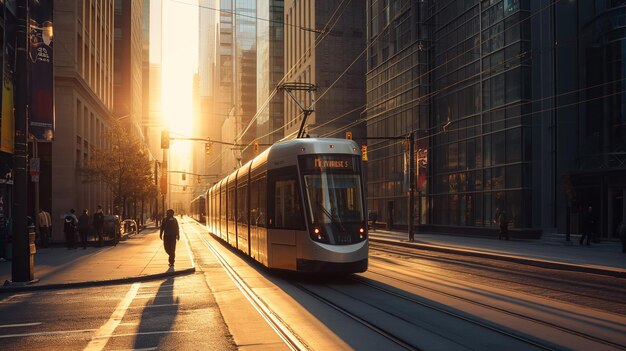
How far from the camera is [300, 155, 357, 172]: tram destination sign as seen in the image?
13.6 m

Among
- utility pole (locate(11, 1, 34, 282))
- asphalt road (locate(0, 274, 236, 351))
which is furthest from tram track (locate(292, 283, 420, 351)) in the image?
utility pole (locate(11, 1, 34, 282))

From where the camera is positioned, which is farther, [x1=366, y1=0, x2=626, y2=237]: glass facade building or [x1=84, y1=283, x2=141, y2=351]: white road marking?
[x1=366, y1=0, x2=626, y2=237]: glass facade building

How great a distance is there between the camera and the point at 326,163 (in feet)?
44.8

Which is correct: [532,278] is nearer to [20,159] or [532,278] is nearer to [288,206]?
[288,206]

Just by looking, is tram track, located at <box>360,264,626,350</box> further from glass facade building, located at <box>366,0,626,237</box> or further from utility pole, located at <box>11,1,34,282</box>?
glass facade building, located at <box>366,0,626,237</box>

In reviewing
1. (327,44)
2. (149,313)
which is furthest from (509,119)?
(327,44)

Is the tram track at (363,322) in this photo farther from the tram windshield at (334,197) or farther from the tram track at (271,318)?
the tram windshield at (334,197)

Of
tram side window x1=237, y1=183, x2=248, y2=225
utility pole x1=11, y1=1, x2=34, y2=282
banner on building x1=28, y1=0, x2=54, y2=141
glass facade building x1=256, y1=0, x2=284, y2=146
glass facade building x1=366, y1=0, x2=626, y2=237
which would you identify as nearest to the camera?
utility pole x1=11, y1=1, x2=34, y2=282

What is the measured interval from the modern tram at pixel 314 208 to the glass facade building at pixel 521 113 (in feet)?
58.3

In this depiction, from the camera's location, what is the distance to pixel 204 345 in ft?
24.9

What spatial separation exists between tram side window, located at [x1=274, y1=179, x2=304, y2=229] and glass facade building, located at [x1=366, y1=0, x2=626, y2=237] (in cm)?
1821

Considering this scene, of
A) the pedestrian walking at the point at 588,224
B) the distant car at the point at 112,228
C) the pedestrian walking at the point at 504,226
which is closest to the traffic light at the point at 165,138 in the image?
the distant car at the point at 112,228

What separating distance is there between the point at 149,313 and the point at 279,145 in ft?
19.8

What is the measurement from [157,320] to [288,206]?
5122mm
